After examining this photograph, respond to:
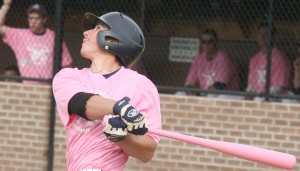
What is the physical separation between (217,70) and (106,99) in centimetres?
514

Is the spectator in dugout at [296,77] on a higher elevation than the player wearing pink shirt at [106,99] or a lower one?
higher

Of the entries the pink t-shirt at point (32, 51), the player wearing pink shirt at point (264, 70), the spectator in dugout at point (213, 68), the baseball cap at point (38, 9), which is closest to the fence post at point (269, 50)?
the player wearing pink shirt at point (264, 70)

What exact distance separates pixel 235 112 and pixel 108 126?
4.97m

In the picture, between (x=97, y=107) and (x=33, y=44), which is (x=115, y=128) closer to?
(x=97, y=107)

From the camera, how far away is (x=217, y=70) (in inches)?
362

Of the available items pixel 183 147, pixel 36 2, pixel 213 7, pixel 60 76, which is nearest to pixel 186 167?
pixel 183 147

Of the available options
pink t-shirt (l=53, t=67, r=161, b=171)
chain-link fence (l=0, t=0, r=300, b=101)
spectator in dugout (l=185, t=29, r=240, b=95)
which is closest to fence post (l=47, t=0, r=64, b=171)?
chain-link fence (l=0, t=0, r=300, b=101)

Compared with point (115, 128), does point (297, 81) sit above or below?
above

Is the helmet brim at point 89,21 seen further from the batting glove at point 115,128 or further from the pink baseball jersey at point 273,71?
the pink baseball jersey at point 273,71

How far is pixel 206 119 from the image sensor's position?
8953 millimetres

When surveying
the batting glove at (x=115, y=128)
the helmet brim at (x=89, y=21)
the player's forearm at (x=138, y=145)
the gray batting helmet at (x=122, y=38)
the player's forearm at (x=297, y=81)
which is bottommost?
the player's forearm at (x=138, y=145)

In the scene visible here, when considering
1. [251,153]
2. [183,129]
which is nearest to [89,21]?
[251,153]

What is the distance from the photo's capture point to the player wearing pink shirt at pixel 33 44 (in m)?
9.36

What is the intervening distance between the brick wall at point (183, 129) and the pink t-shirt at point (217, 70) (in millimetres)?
356
